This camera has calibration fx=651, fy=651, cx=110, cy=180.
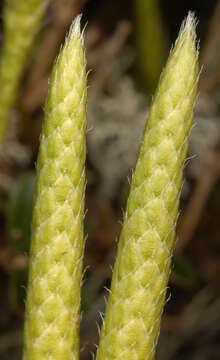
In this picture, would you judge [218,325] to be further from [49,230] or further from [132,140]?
[49,230]

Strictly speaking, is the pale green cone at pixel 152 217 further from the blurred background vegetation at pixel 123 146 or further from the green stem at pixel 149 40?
the green stem at pixel 149 40

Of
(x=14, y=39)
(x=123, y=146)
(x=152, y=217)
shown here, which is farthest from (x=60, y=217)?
(x=123, y=146)

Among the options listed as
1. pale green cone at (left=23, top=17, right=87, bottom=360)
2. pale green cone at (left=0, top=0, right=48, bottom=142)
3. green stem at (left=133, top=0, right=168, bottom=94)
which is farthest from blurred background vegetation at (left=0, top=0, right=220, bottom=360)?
pale green cone at (left=23, top=17, right=87, bottom=360)

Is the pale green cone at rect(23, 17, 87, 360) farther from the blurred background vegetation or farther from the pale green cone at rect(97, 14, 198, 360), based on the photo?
the blurred background vegetation

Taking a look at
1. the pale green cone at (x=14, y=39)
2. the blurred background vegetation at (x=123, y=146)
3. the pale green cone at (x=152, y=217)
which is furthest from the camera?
the blurred background vegetation at (x=123, y=146)

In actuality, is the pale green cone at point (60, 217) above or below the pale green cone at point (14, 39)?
below

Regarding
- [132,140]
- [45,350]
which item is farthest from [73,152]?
[132,140]

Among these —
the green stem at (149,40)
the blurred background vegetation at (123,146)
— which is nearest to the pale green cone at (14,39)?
the blurred background vegetation at (123,146)
